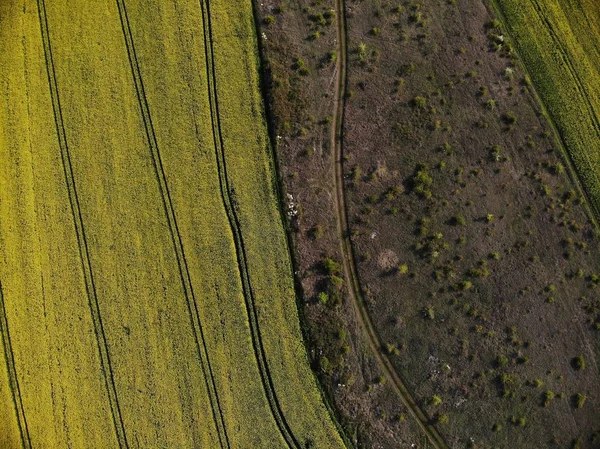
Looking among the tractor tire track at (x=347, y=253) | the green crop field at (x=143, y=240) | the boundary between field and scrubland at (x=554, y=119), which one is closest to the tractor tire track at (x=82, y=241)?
the green crop field at (x=143, y=240)

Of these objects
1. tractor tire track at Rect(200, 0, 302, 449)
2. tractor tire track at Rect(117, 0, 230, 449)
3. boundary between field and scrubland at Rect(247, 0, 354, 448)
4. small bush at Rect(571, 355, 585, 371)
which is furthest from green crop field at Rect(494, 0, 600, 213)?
tractor tire track at Rect(117, 0, 230, 449)

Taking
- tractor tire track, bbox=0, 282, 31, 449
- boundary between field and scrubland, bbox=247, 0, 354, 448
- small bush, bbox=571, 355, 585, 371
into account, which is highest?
boundary between field and scrubland, bbox=247, 0, 354, 448

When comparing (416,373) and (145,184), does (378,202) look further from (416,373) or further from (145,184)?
(145,184)

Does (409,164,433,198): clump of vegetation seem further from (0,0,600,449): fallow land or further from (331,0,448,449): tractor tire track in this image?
(331,0,448,449): tractor tire track

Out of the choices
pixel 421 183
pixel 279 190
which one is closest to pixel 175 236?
pixel 279 190

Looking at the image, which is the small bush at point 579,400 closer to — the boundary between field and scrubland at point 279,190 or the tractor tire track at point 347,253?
the tractor tire track at point 347,253

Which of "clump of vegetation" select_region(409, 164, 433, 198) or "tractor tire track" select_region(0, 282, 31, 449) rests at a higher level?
"clump of vegetation" select_region(409, 164, 433, 198)
